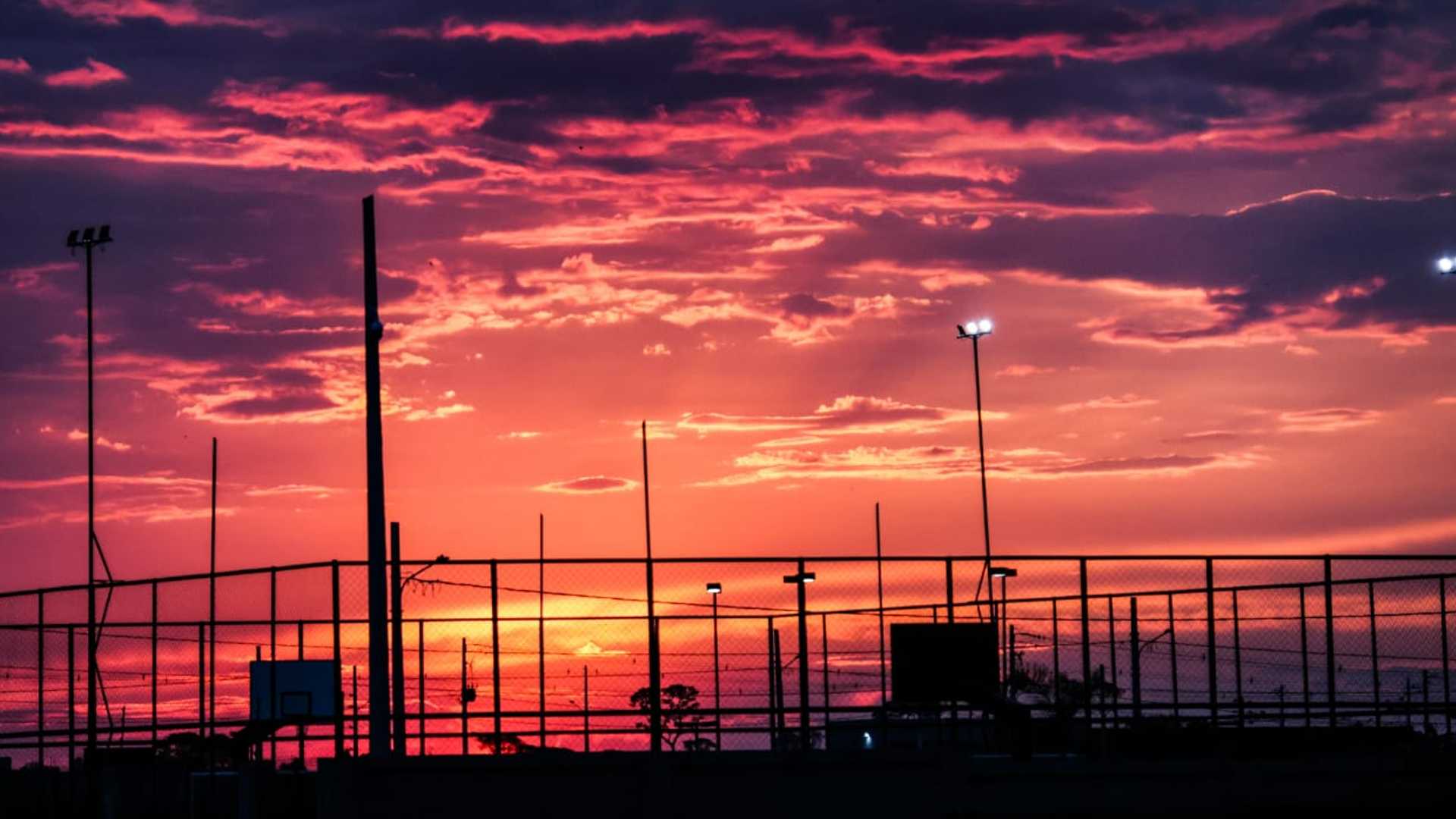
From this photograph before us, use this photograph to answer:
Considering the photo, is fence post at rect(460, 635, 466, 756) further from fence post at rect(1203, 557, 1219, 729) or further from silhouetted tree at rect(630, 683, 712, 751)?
fence post at rect(1203, 557, 1219, 729)

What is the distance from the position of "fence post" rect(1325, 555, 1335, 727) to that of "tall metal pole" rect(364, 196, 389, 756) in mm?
12954

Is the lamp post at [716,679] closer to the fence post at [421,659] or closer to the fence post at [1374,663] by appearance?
the fence post at [421,659]

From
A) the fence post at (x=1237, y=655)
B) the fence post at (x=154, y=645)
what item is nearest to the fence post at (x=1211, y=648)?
the fence post at (x=1237, y=655)

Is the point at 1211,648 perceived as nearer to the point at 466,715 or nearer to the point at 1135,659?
the point at 1135,659

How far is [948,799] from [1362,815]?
565 centimetres

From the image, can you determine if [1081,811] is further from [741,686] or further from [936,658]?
[741,686]

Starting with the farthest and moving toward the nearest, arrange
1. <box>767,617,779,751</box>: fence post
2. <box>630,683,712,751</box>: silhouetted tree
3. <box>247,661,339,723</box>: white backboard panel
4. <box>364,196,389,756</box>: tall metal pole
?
<box>247,661,339,723</box>: white backboard panel < <box>767,617,779,751</box>: fence post < <box>630,683,712,751</box>: silhouetted tree < <box>364,196,389,756</box>: tall metal pole

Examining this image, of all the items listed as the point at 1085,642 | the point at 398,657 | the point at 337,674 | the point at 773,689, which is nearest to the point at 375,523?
the point at 337,674

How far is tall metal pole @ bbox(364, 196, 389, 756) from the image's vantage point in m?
24.0

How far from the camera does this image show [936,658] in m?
28.2

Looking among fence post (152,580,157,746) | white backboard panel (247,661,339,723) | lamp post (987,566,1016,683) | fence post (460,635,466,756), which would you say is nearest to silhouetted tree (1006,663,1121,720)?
lamp post (987,566,1016,683)

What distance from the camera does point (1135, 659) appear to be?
28.8m

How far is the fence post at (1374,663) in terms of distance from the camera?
→ 2872 cm

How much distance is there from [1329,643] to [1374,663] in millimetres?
1449
